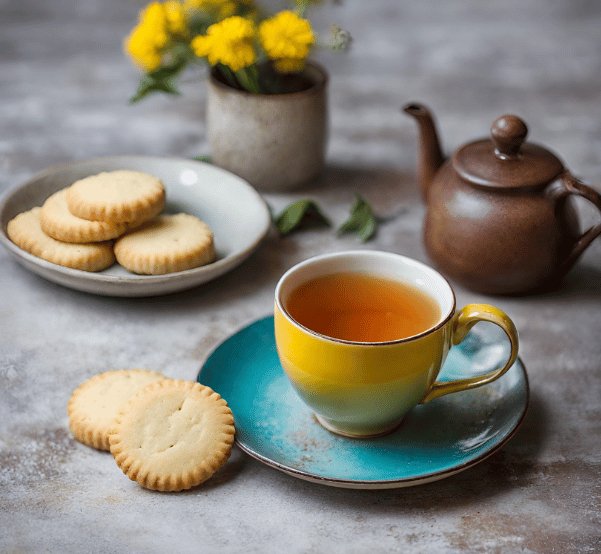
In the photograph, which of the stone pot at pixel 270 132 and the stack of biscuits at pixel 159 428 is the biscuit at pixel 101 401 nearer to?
the stack of biscuits at pixel 159 428

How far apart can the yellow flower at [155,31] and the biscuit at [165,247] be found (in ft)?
1.07

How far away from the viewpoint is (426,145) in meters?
1.40

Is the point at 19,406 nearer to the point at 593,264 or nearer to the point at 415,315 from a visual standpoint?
the point at 415,315

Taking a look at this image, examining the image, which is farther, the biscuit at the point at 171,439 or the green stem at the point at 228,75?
the green stem at the point at 228,75

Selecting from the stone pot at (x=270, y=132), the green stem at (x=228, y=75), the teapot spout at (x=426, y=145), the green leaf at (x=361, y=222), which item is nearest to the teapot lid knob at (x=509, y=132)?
the teapot spout at (x=426, y=145)

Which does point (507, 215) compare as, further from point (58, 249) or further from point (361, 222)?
point (58, 249)

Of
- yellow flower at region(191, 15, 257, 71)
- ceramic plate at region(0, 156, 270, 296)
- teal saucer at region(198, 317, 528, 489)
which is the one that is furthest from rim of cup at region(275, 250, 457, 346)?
yellow flower at region(191, 15, 257, 71)

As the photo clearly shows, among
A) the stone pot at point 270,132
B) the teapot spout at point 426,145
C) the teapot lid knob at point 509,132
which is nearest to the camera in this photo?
the teapot lid knob at point 509,132

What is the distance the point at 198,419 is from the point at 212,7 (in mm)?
820

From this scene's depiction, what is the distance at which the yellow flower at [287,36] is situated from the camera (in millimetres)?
1421

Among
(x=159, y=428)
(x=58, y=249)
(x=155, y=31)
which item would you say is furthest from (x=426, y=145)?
(x=159, y=428)

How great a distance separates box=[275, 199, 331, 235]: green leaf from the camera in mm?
1430

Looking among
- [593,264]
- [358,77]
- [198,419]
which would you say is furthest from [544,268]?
[358,77]

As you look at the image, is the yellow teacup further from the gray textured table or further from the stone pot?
the stone pot
